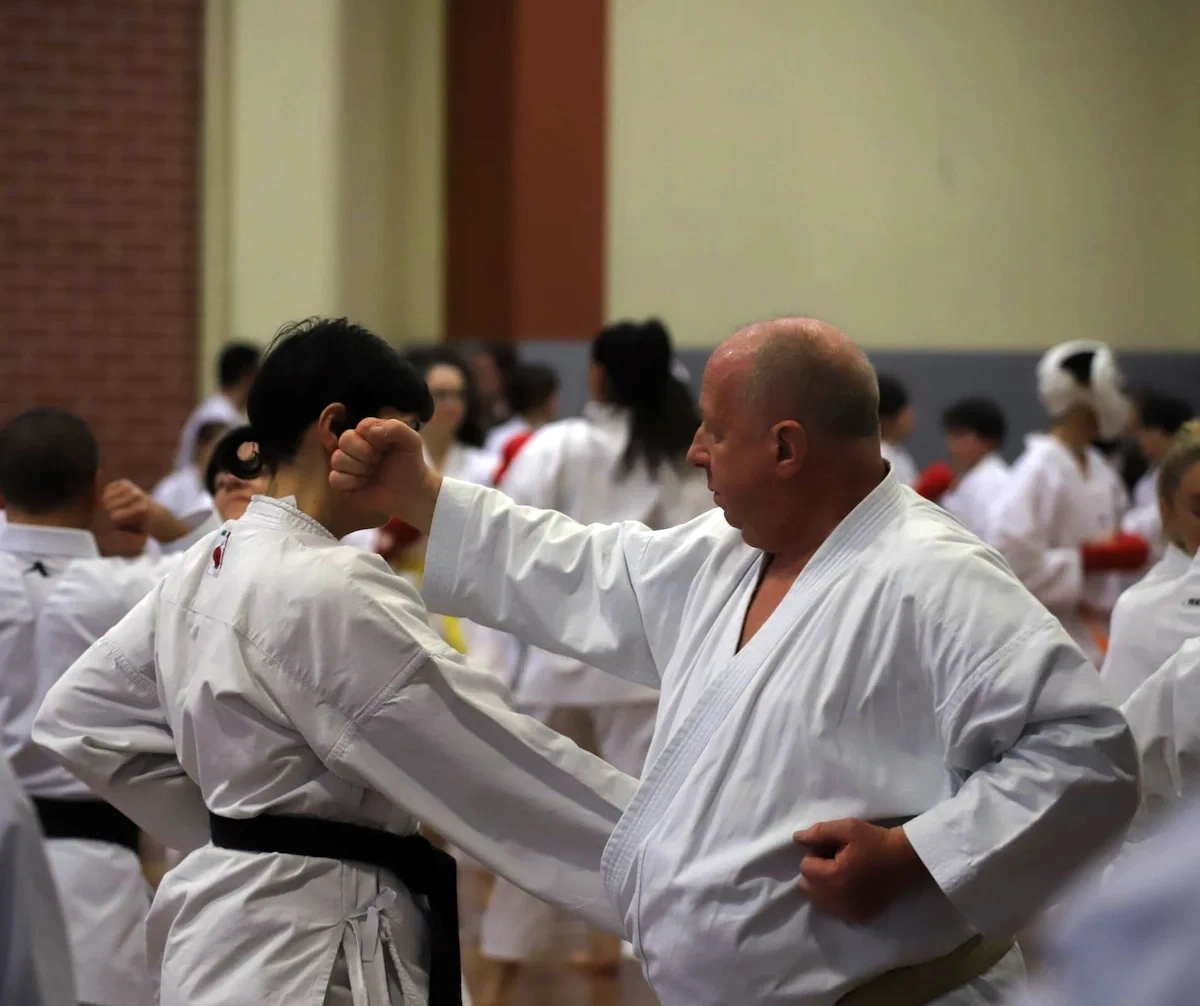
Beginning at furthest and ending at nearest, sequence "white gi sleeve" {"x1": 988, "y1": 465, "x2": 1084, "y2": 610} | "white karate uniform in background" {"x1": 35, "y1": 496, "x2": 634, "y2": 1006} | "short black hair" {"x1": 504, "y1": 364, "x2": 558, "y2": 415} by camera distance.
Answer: "short black hair" {"x1": 504, "y1": 364, "x2": 558, "y2": 415}, "white gi sleeve" {"x1": 988, "y1": 465, "x2": 1084, "y2": 610}, "white karate uniform in background" {"x1": 35, "y1": 496, "x2": 634, "y2": 1006}

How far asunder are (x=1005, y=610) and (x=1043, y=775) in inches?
7.3

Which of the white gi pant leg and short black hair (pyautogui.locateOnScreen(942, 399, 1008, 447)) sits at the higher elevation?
short black hair (pyautogui.locateOnScreen(942, 399, 1008, 447))

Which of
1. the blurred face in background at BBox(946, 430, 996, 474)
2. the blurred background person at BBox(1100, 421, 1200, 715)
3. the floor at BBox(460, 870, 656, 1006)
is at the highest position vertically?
the blurred background person at BBox(1100, 421, 1200, 715)

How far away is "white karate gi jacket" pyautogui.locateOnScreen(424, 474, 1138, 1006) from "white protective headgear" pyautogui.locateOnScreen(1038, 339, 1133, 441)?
370 cm

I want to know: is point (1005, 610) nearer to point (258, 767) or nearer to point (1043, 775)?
point (1043, 775)

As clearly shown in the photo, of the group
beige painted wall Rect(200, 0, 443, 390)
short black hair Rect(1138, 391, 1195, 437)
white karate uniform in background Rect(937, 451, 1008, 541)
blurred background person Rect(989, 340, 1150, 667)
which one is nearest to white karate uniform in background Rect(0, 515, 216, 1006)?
blurred background person Rect(989, 340, 1150, 667)

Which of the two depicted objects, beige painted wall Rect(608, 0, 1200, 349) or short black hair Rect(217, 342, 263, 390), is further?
beige painted wall Rect(608, 0, 1200, 349)

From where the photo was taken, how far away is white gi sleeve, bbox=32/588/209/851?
87.9 inches

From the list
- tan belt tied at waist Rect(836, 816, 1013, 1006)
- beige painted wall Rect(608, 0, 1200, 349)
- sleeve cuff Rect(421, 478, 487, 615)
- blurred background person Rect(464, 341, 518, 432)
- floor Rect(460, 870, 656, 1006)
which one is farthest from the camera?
beige painted wall Rect(608, 0, 1200, 349)

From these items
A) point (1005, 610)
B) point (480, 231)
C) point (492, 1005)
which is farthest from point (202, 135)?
point (1005, 610)

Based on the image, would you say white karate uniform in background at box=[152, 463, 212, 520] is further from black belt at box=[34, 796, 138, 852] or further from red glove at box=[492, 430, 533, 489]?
black belt at box=[34, 796, 138, 852]

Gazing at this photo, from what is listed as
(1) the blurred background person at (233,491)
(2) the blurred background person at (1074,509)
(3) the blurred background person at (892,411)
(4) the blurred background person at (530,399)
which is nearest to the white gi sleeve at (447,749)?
(1) the blurred background person at (233,491)

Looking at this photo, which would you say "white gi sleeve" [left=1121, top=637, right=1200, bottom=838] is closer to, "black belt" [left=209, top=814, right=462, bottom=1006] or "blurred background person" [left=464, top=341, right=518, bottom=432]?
"black belt" [left=209, top=814, right=462, bottom=1006]

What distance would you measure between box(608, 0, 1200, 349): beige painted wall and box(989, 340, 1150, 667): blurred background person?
3.04 meters
